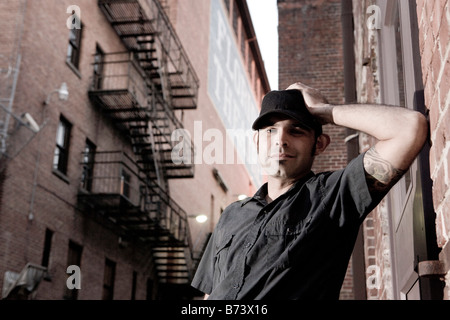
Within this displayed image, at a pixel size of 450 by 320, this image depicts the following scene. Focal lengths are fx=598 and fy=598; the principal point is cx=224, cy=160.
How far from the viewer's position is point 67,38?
1694 cm

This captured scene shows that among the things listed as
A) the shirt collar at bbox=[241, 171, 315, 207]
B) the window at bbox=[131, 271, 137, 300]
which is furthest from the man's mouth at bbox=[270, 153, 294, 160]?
the window at bbox=[131, 271, 137, 300]

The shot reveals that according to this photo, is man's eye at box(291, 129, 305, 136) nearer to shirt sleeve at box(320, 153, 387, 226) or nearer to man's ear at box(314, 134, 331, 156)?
man's ear at box(314, 134, 331, 156)

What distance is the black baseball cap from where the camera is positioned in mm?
2225

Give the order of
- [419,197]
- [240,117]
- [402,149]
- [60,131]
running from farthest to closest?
[240,117]
[60,131]
[419,197]
[402,149]

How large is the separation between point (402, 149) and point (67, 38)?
16.2 meters

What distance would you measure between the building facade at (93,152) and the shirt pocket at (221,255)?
1175cm

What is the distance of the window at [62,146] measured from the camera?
1641cm

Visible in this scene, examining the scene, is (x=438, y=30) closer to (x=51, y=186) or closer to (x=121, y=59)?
(x=51, y=186)

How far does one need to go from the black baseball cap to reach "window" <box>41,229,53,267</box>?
1419 centimetres

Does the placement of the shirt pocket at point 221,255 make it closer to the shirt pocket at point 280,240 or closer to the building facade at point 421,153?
the shirt pocket at point 280,240

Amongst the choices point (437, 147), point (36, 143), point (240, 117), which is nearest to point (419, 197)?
point (437, 147)

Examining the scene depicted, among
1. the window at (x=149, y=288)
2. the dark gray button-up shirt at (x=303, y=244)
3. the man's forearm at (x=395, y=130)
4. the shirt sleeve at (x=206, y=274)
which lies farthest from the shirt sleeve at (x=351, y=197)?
the window at (x=149, y=288)

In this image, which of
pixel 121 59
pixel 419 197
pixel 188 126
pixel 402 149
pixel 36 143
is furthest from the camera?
pixel 188 126

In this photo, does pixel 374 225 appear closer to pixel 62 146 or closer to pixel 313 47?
pixel 313 47
